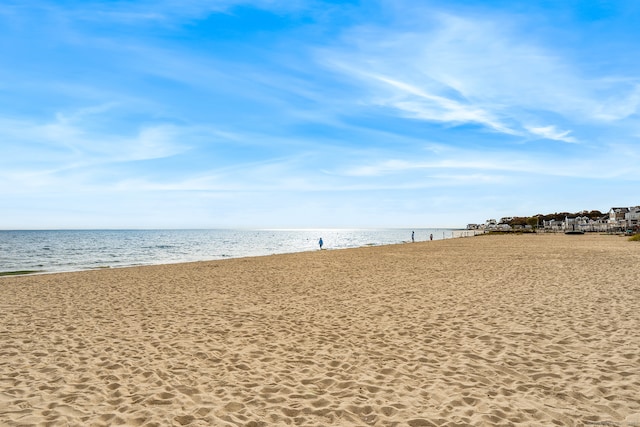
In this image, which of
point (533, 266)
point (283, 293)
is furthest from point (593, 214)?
point (283, 293)

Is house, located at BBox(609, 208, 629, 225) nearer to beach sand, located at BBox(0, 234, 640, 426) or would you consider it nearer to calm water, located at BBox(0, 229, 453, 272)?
calm water, located at BBox(0, 229, 453, 272)

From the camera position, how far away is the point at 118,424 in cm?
472

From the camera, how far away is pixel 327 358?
7.03m

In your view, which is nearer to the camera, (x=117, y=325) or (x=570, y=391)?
(x=570, y=391)

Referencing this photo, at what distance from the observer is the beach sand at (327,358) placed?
5.01 metres

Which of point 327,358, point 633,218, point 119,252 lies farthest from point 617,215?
point 327,358

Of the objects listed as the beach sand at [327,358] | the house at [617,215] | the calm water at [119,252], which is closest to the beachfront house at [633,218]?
the house at [617,215]

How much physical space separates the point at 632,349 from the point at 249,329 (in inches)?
299

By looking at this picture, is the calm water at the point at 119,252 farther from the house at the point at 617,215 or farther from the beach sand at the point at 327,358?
the house at the point at 617,215

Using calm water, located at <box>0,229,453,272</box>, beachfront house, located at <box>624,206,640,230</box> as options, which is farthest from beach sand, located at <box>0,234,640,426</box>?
beachfront house, located at <box>624,206,640,230</box>

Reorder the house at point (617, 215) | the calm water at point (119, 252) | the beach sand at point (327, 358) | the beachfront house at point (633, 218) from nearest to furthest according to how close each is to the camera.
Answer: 1. the beach sand at point (327, 358)
2. the calm water at point (119, 252)
3. the beachfront house at point (633, 218)
4. the house at point (617, 215)

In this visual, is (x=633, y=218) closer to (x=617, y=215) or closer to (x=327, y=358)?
(x=617, y=215)

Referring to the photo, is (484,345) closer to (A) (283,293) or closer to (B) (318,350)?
(B) (318,350)

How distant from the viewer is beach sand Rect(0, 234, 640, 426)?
16.4ft
